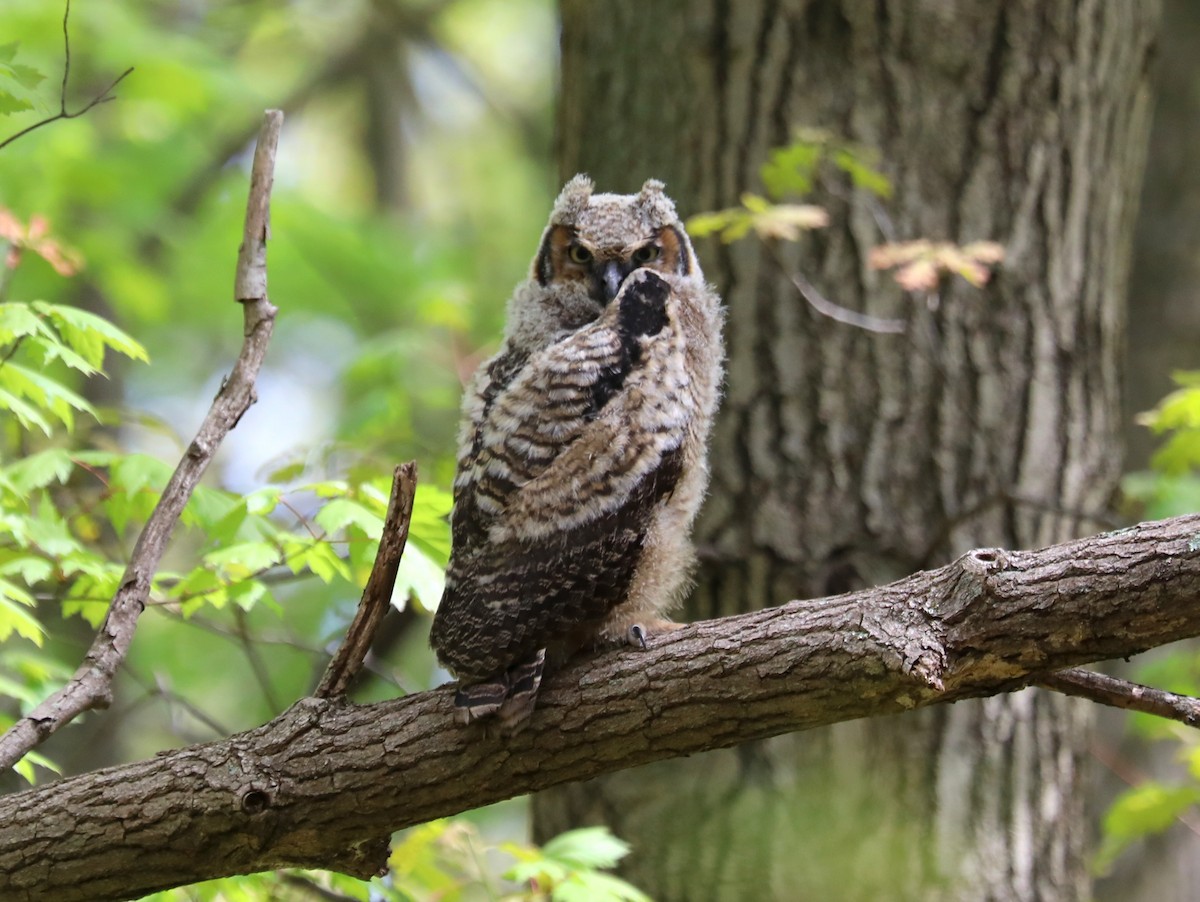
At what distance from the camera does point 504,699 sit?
270 cm

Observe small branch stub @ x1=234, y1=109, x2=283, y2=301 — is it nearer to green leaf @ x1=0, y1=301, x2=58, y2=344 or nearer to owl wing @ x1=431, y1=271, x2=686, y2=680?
green leaf @ x1=0, y1=301, x2=58, y2=344

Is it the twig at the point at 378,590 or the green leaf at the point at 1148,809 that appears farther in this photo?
the green leaf at the point at 1148,809

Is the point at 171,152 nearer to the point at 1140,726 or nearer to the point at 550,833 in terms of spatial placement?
the point at 550,833

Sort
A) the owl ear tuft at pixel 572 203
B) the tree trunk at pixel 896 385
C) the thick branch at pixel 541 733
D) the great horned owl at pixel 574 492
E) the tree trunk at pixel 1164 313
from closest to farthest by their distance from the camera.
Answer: the thick branch at pixel 541 733 < the great horned owl at pixel 574 492 < the owl ear tuft at pixel 572 203 < the tree trunk at pixel 896 385 < the tree trunk at pixel 1164 313

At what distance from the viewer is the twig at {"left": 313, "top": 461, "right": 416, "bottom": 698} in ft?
8.93

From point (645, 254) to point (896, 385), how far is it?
1249 millimetres

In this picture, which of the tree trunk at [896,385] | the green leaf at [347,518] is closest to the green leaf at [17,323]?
the green leaf at [347,518]

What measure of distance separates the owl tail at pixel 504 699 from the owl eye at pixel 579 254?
56.5 inches

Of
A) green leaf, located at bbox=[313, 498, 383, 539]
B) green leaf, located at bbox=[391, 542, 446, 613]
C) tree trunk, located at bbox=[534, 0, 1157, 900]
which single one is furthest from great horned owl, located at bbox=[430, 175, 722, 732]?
tree trunk, located at bbox=[534, 0, 1157, 900]

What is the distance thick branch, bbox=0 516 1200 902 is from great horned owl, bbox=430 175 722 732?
0.14m

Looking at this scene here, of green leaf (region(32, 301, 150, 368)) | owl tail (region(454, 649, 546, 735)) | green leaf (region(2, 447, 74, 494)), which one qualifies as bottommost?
owl tail (region(454, 649, 546, 735))

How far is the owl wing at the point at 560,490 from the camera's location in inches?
111

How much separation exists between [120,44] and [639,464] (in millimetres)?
5554

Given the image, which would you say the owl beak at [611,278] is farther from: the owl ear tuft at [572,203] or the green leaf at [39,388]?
the green leaf at [39,388]
